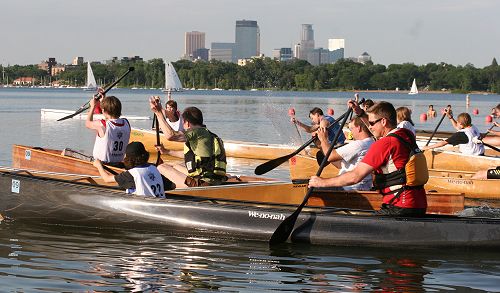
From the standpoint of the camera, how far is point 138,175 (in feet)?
36.8

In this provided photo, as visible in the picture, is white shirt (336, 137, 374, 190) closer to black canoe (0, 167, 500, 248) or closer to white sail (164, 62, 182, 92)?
black canoe (0, 167, 500, 248)

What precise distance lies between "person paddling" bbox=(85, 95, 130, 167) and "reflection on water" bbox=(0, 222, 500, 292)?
1568 millimetres

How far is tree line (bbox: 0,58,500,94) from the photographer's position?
497 feet

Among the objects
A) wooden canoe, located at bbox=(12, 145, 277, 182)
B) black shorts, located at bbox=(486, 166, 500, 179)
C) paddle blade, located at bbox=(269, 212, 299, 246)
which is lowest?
paddle blade, located at bbox=(269, 212, 299, 246)

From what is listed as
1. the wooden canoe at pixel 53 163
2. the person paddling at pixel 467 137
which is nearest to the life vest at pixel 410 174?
the wooden canoe at pixel 53 163

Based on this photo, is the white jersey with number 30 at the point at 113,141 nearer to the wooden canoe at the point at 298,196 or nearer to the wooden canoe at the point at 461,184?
the wooden canoe at the point at 298,196

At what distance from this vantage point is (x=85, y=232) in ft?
39.2

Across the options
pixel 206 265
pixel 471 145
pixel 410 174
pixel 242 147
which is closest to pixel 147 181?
pixel 206 265

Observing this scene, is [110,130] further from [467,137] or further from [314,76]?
[314,76]

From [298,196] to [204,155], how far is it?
128cm

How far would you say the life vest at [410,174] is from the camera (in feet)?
33.0

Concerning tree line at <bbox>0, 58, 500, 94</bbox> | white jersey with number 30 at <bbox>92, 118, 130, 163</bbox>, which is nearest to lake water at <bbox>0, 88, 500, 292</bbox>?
white jersey with number 30 at <bbox>92, 118, 130, 163</bbox>

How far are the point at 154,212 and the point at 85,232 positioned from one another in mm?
980

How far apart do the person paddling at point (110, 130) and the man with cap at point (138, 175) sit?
142 centimetres
